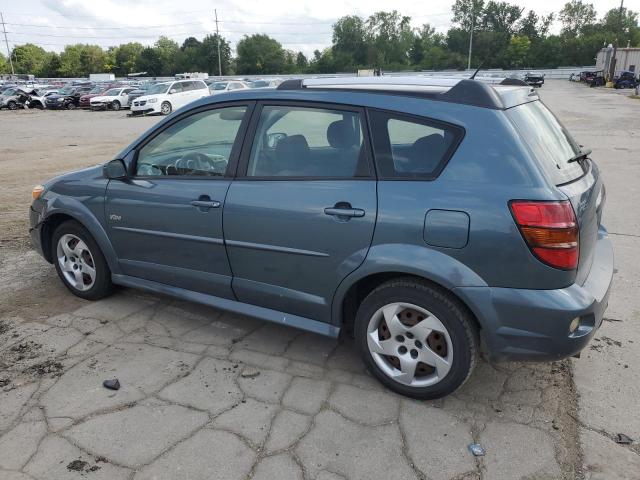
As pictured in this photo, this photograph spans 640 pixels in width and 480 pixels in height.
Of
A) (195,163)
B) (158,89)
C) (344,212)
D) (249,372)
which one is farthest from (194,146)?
(158,89)

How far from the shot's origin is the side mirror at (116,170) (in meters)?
3.78

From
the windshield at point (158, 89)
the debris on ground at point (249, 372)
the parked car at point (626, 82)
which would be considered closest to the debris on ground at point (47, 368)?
the debris on ground at point (249, 372)

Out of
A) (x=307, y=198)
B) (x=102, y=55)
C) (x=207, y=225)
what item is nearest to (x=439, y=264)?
(x=307, y=198)

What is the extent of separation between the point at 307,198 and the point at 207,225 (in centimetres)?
79

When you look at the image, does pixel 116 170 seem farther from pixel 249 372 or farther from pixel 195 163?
pixel 249 372

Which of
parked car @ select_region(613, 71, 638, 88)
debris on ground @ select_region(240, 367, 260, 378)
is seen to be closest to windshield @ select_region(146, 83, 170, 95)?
debris on ground @ select_region(240, 367, 260, 378)

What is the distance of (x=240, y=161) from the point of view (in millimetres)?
3324

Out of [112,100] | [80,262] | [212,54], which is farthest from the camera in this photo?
[212,54]

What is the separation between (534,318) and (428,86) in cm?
141

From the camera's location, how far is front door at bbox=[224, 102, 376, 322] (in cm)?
290

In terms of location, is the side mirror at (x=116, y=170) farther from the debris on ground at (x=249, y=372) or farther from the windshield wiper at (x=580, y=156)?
the windshield wiper at (x=580, y=156)

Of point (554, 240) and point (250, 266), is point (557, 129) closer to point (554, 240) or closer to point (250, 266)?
point (554, 240)

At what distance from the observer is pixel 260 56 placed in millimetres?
104938

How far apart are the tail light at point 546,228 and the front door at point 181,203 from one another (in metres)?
1.81
